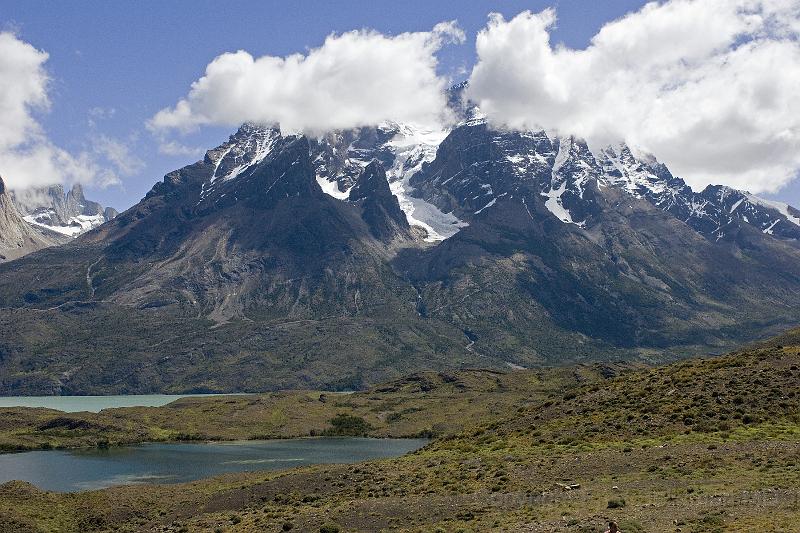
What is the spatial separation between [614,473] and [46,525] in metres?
56.3

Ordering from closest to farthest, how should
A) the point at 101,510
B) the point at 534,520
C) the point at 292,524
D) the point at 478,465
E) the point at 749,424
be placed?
the point at 534,520
the point at 292,524
the point at 749,424
the point at 478,465
the point at 101,510

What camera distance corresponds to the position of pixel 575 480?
194ft

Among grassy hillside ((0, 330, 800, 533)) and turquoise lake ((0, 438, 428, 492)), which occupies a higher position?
grassy hillside ((0, 330, 800, 533))

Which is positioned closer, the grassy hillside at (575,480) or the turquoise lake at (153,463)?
the grassy hillside at (575,480)

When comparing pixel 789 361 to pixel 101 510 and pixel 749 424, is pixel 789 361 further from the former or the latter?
pixel 101 510

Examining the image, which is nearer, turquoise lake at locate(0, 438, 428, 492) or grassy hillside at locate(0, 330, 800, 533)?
grassy hillside at locate(0, 330, 800, 533)

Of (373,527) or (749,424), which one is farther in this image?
(749,424)

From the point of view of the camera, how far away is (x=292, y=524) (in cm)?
6059

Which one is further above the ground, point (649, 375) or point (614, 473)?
point (649, 375)

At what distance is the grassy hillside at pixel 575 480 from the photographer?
48531mm

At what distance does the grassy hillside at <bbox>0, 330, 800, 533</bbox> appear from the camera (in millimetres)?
48531

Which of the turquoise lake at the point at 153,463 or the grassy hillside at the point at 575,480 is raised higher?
the grassy hillside at the point at 575,480

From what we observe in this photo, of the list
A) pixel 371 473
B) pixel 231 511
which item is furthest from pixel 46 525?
pixel 371 473

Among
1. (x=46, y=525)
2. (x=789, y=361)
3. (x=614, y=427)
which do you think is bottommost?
(x=46, y=525)
